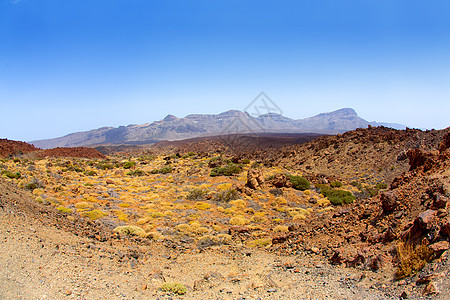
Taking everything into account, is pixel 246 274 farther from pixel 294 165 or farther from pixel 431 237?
pixel 294 165

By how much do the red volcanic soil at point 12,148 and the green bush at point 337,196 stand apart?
4078 centimetres

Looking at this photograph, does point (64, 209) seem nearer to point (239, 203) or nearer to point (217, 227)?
point (217, 227)

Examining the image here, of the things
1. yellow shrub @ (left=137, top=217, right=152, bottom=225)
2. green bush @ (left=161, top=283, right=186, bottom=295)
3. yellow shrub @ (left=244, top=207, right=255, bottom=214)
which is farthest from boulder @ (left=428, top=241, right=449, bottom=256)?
yellow shrub @ (left=137, top=217, right=152, bottom=225)

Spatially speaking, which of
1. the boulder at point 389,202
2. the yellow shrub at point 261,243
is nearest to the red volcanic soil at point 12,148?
the yellow shrub at point 261,243

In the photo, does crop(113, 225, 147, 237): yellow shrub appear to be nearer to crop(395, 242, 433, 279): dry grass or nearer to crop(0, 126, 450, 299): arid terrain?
crop(0, 126, 450, 299): arid terrain

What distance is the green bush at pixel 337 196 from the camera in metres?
20.0

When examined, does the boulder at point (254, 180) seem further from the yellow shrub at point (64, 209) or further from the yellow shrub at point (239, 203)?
the yellow shrub at point (64, 209)

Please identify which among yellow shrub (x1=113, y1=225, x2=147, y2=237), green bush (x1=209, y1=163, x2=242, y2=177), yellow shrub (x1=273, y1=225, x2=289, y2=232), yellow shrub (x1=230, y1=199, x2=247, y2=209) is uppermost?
green bush (x1=209, y1=163, x2=242, y2=177)

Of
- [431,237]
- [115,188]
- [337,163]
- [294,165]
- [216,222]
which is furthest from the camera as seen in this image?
[294,165]

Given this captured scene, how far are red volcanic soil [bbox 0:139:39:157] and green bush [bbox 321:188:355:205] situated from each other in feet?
134

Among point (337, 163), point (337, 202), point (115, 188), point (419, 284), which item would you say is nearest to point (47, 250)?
point (419, 284)

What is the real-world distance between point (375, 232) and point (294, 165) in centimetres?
2972

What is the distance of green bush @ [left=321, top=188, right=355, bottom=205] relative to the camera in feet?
65.6

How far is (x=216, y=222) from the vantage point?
52.5 feet
